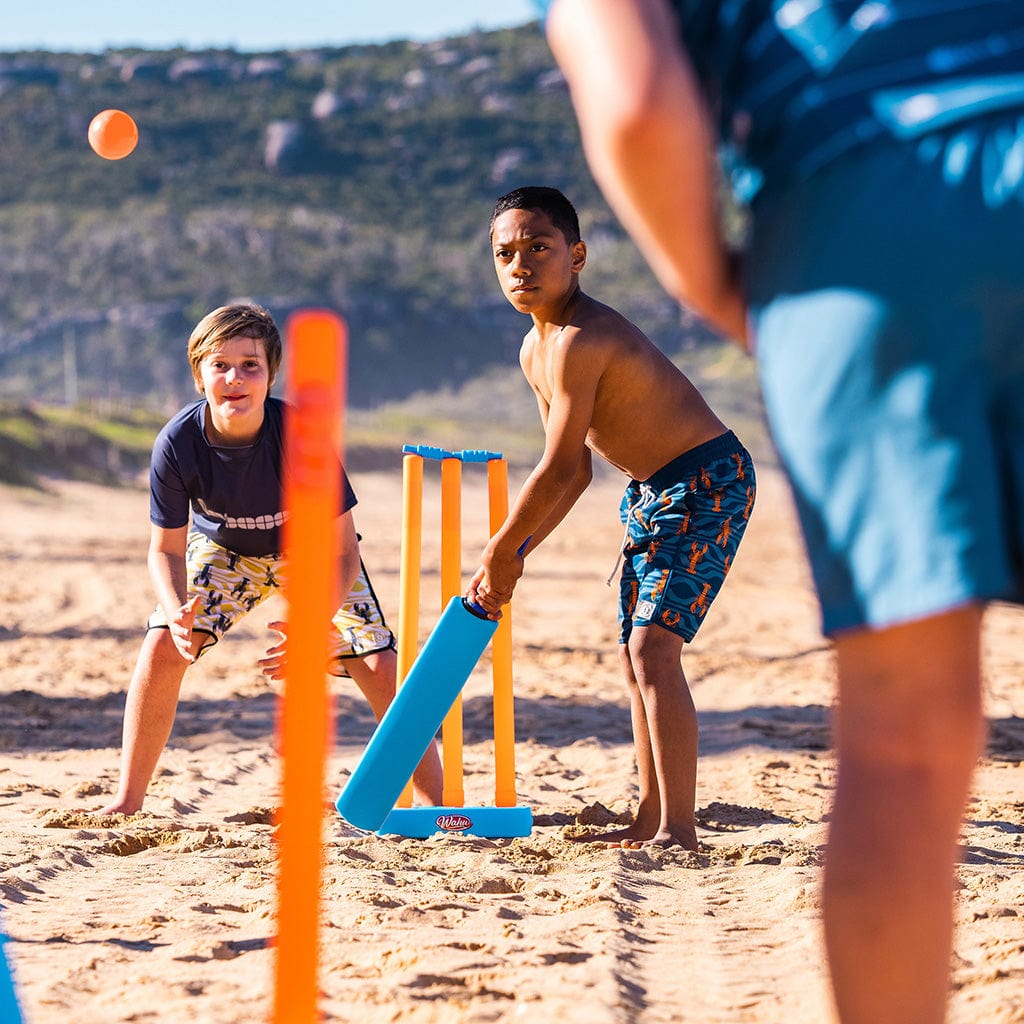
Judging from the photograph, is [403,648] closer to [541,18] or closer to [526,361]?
[526,361]

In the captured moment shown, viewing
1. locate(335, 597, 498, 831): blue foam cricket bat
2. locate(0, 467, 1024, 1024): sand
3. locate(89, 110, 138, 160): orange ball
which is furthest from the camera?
locate(89, 110, 138, 160): orange ball

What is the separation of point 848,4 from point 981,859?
2495 millimetres

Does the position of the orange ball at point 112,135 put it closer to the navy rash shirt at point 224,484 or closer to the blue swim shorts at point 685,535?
the navy rash shirt at point 224,484

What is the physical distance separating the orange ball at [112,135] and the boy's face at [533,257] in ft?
12.0

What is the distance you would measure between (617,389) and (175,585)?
1319mm

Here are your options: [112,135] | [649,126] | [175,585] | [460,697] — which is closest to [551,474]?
[460,697]

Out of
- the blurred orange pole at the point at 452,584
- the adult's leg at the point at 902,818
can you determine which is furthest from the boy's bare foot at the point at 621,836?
the adult's leg at the point at 902,818

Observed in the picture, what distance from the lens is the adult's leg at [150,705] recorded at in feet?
12.2

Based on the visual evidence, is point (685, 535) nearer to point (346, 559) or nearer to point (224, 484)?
point (346, 559)

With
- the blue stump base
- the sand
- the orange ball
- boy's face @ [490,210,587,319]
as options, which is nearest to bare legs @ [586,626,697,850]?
the sand

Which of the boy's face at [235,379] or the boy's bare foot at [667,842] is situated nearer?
the boy's bare foot at [667,842]

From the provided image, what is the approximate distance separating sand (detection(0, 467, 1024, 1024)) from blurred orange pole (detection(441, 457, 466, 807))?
0.57 feet

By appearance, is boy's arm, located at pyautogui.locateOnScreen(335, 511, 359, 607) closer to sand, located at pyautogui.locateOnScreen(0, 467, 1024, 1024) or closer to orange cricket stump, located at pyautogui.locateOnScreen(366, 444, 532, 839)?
orange cricket stump, located at pyautogui.locateOnScreen(366, 444, 532, 839)

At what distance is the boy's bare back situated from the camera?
3217 millimetres
